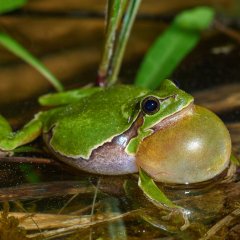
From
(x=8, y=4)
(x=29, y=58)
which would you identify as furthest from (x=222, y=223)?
(x=8, y=4)

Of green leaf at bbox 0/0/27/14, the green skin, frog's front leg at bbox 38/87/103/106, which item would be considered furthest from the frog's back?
green leaf at bbox 0/0/27/14

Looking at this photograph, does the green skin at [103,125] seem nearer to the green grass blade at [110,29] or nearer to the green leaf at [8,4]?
the green grass blade at [110,29]

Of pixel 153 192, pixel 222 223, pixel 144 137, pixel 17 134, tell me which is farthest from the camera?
pixel 17 134

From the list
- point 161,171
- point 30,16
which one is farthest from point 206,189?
point 30,16

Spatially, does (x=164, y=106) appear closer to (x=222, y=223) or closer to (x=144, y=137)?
(x=144, y=137)

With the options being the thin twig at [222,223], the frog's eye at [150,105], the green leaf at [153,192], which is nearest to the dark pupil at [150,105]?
A: the frog's eye at [150,105]

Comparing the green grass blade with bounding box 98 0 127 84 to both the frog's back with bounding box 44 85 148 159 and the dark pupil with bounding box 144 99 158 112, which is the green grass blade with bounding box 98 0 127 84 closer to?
the frog's back with bounding box 44 85 148 159
